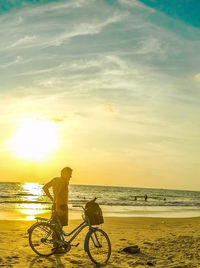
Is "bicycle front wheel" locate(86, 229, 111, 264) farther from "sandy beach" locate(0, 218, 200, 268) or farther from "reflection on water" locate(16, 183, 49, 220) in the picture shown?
"reflection on water" locate(16, 183, 49, 220)

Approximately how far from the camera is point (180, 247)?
982 centimetres

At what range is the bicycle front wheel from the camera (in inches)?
285

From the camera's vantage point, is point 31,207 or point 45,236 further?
point 31,207

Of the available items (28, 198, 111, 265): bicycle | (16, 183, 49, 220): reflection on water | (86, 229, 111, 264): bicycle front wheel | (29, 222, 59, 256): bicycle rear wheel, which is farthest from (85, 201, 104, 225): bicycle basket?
(16, 183, 49, 220): reflection on water

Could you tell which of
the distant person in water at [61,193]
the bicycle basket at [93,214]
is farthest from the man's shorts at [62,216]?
the bicycle basket at [93,214]

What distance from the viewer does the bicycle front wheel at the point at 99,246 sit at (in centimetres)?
725

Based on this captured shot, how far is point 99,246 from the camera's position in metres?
7.25

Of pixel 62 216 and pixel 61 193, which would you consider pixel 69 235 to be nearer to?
pixel 62 216

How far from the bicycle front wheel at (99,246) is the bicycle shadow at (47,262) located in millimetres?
775

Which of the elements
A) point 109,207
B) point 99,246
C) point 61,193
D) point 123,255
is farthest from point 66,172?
point 109,207

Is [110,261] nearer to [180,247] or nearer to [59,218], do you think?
[59,218]

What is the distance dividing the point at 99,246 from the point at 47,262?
129cm

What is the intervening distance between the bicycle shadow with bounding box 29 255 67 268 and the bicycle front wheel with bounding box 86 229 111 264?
77 cm

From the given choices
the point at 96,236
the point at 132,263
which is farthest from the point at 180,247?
the point at 96,236
